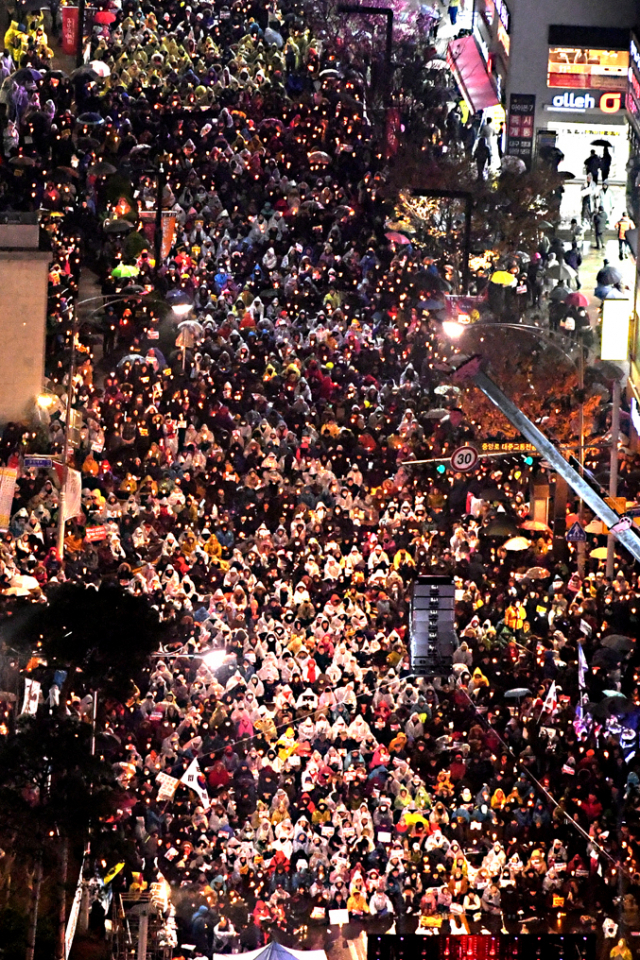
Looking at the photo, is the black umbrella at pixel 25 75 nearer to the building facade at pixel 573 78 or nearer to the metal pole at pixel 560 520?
the metal pole at pixel 560 520

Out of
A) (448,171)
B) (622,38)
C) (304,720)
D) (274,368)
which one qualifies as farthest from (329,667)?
(622,38)

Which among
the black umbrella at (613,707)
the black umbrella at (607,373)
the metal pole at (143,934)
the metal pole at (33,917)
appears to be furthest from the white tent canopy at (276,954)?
the black umbrella at (607,373)

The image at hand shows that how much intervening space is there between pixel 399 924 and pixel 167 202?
60.8 ft

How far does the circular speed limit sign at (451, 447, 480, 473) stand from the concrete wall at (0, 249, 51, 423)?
11312mm

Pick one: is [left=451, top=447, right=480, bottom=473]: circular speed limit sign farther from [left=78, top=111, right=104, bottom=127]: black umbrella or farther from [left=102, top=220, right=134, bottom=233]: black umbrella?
[left=78, top=111, right=104, bottom=127]: black umbrella

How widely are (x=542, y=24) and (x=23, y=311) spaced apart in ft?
137

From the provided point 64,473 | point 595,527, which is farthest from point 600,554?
point 64,473

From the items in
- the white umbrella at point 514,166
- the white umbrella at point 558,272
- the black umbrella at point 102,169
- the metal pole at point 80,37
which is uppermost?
the metal pole at point 80,37

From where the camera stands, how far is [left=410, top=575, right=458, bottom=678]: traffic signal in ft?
113

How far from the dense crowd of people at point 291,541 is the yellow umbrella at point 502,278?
1228mm

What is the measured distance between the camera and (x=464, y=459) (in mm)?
35656

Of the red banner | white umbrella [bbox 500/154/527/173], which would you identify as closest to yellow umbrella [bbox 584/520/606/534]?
the red banner

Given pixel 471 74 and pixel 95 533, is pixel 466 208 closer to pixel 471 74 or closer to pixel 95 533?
pixel 95 533

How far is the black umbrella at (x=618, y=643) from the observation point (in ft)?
118
